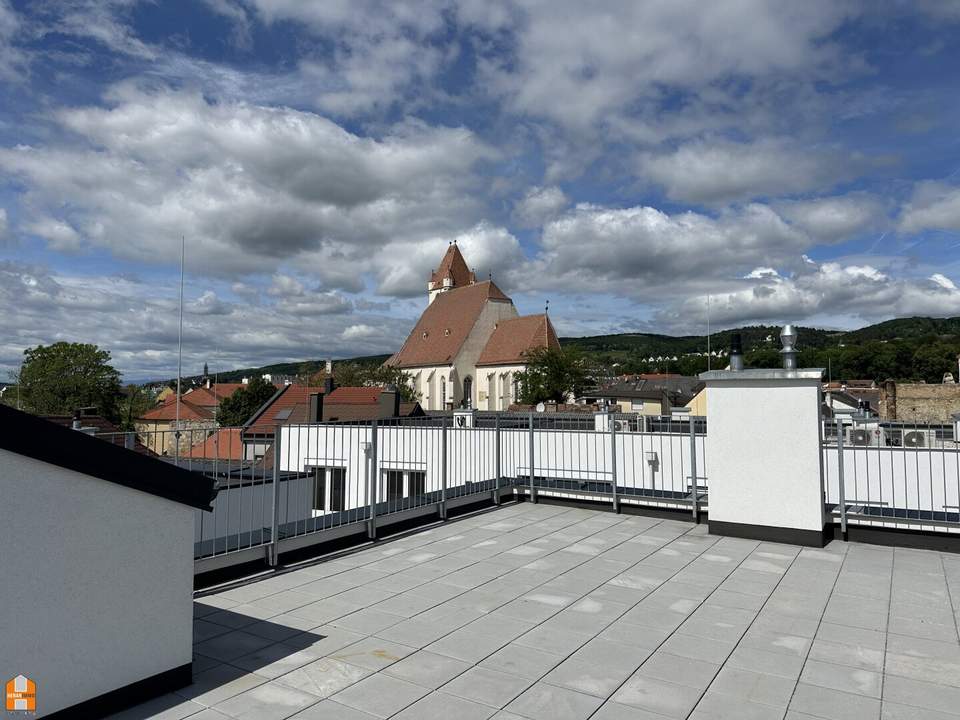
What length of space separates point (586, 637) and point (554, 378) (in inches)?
2020

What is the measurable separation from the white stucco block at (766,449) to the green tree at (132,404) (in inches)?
2215

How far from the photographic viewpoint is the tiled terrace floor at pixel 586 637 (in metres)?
3.35

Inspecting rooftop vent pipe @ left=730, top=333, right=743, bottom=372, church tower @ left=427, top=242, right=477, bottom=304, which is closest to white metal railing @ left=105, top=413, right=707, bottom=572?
rooftop vent pipe @ left=730, top=333, right=743, bottom=372

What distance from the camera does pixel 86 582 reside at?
3.08 metres

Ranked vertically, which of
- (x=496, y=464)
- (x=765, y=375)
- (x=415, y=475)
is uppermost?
(x=765, y=375)

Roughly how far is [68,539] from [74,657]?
0.59 meters

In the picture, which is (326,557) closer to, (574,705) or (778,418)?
(574,705)

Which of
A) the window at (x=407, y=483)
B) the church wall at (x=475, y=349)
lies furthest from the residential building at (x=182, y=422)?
the church wall at (x=475, y=349)

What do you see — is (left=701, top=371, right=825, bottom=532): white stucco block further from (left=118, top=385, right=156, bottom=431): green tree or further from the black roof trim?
(left=118, top=385, right=156, bottom=431): green tree

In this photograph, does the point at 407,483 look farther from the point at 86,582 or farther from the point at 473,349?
the point at 473,349

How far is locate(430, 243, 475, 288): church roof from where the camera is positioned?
80.1 metres

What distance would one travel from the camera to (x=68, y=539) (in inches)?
118

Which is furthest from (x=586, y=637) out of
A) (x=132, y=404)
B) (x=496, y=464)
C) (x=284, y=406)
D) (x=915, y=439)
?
(x=132, y=404)

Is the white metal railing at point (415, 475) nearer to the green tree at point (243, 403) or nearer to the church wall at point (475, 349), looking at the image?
→ the church wall at point (475, 349)
